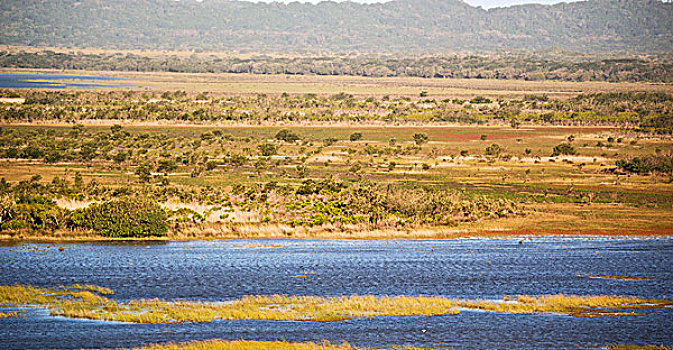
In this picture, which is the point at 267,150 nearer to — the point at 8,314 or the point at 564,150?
the point at 564,150

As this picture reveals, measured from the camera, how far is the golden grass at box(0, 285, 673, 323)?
925 inches

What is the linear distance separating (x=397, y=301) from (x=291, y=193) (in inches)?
946

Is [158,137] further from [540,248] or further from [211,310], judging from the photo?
[211,310]

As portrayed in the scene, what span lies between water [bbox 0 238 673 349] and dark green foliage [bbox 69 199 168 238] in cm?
160

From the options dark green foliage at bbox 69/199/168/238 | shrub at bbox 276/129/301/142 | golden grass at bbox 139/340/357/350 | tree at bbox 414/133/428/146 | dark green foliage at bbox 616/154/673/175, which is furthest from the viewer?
shrub at bbox 276/129/301/142

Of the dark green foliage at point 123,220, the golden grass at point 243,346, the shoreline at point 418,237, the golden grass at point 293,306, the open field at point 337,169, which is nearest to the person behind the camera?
the golden grass at point 243,346

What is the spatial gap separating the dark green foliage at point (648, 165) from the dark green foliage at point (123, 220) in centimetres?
4374

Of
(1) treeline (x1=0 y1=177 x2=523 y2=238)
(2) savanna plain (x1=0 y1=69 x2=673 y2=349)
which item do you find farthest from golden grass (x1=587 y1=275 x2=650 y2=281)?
(1) treeline (x1=0 y1=177 x2=523 y2=238)

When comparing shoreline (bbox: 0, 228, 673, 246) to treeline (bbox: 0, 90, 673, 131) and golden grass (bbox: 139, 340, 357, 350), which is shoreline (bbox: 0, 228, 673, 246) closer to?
golden grass (bbox: 139, 340, 357, 350)

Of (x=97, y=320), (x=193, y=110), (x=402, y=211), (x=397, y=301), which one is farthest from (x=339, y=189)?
(x=193, y=110)

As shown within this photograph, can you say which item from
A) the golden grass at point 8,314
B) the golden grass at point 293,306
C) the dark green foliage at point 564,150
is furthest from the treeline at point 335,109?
the golden grass at point 8,314

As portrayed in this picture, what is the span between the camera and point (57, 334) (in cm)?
2156

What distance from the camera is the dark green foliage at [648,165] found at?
6369 centimetres

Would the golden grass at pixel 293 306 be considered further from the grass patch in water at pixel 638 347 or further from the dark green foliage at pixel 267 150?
the dark green foliage at pixel 267 150
